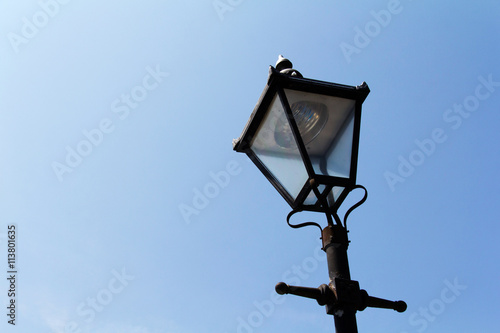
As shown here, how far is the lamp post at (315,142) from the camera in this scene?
302 cm

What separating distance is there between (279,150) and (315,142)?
0.92 feet

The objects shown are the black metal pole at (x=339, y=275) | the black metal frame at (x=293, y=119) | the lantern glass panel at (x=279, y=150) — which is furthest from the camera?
the lantern glass panel at (x=279, y=150)

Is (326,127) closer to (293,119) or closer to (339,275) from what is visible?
(293,119)

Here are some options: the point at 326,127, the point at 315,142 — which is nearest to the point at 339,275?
the point at 315,142

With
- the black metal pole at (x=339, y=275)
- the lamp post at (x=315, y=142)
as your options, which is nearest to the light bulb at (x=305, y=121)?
the lamp post at (x=315, y=142)

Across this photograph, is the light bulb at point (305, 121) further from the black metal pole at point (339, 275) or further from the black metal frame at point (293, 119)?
the black metal pole at point (339, 275)

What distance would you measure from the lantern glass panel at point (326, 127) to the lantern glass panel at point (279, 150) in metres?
0.09

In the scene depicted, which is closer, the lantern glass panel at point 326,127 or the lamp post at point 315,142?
the lamp post at point 315,142

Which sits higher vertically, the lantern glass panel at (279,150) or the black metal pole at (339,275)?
the lantern glass panel at (279,150)

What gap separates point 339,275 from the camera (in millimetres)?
2812

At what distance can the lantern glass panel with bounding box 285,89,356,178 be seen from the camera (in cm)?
315

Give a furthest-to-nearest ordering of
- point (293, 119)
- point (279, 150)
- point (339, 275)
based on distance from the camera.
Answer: point (279, 150) < point (293, 119) < point (339, 275)

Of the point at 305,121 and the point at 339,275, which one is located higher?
the point at 305,121

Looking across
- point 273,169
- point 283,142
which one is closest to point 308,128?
point 283,142
